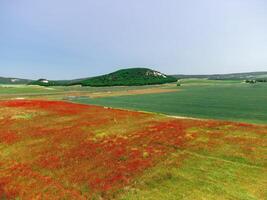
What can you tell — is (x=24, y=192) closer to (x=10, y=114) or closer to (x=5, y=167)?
(x=5, y=167)

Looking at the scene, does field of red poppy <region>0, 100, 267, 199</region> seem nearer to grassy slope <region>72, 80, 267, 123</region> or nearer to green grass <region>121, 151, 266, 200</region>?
green grass <region>121, 151, 266, 200</region>

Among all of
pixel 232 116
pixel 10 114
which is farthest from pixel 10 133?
pixel 232 116

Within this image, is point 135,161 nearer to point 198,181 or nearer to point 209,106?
point 198,181

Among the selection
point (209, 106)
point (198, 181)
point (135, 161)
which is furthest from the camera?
point (209, 106)

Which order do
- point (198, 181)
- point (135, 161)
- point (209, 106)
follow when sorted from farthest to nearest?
point (209, 106) < point (135, 161) < point (198, 181)

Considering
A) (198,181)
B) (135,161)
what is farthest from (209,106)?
(198,181)

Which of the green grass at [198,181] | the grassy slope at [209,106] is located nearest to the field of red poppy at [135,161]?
the green grass at [198,181]

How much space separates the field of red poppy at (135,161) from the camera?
27.9 metres

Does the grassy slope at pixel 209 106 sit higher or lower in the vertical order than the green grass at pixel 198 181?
lower

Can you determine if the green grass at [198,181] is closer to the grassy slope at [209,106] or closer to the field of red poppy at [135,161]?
the field of red poppy at [135,161]

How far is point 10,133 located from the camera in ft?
164

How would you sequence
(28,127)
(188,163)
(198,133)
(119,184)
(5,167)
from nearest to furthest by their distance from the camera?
(119,184) → (188,163) → (5,167) → (198,133) → (28,127)

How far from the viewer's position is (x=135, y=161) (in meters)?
33.8

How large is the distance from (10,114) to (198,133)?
4080 centimetres
